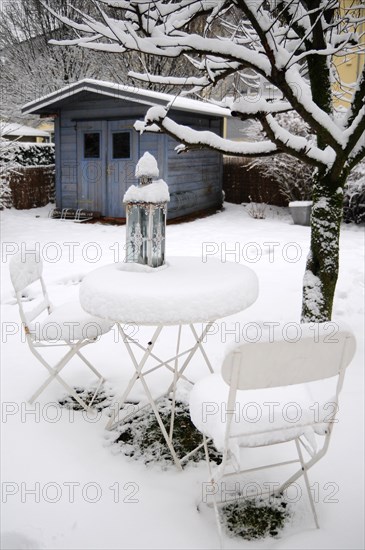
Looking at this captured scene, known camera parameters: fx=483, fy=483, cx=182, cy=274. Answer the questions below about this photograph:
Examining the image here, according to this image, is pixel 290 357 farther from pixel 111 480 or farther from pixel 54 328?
pixel 54 328

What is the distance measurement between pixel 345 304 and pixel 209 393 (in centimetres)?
348

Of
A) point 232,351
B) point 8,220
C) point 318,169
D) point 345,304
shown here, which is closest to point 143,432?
point 232,351

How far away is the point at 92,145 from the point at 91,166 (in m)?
0.55

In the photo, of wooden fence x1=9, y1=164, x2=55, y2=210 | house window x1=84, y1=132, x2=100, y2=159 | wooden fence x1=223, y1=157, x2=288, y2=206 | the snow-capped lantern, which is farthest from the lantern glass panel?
wooden fence x1=223, y1=157, x2=288, y2=206

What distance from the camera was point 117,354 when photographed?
4.11 meters

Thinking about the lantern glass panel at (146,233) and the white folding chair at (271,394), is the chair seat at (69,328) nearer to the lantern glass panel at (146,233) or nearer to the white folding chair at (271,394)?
the lantern glass panel at (146,233)

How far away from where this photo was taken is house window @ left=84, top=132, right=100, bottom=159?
41.6ft

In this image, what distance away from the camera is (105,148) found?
12.5 m

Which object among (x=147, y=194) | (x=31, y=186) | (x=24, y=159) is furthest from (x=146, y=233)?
(x=24, y=159)

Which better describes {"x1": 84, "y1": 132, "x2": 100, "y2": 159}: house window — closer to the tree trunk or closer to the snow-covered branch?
the snow-covered branch

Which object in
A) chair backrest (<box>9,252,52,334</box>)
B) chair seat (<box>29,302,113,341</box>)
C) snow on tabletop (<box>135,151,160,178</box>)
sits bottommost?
chair seat (<box>29,302,113,341</box>)

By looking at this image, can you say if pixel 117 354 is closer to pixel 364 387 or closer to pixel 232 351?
pixel 364 387

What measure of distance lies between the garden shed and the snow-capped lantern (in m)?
9.03

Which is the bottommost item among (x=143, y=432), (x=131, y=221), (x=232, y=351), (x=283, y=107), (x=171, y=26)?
(x=143, y=432)
